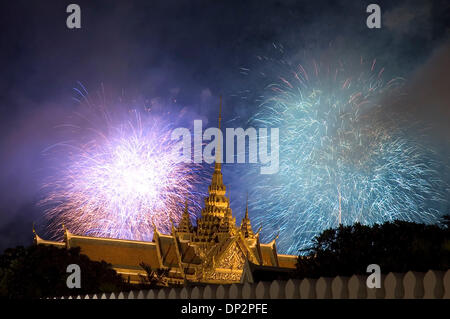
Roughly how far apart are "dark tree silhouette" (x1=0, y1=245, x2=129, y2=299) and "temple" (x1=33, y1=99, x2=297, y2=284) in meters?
14.8

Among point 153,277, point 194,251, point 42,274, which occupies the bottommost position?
point 153,277

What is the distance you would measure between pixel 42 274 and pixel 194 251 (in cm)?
2987

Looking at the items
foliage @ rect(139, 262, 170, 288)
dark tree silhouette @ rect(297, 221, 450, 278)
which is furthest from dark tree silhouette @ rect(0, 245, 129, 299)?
dark tree silhouette @ rect(297, 221, 450, 278)

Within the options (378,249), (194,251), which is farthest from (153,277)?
(378,249)

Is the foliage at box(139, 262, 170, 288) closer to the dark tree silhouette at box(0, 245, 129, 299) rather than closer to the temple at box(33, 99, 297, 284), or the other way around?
the dark tree silhouette at box(0, 245, 129, 299)

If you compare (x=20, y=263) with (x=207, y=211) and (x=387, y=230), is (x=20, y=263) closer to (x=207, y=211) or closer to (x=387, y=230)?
(x=387, y=230)

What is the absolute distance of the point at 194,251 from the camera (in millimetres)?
73938

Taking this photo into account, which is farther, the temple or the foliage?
the temple

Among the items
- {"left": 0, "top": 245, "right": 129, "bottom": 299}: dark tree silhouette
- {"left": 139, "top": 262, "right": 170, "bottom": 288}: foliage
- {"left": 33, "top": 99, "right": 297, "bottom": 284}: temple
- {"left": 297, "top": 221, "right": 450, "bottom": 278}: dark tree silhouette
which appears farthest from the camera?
{"left": 33, "top": 99, "right": 297, "bottom": 284}: temple

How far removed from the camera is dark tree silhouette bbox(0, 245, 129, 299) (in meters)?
44.3

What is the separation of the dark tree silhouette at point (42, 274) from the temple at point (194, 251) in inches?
584

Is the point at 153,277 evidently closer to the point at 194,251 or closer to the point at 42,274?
the point at 42,274

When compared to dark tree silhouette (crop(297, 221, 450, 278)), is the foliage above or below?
below
